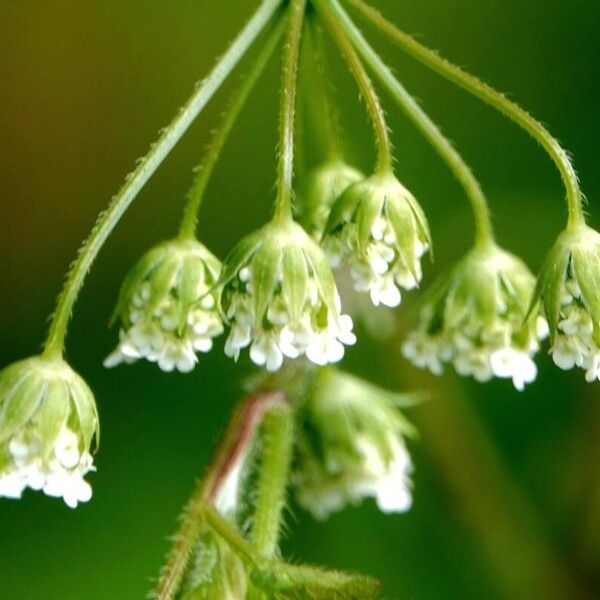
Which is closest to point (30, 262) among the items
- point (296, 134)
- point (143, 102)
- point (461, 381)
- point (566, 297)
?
point (143, 102)

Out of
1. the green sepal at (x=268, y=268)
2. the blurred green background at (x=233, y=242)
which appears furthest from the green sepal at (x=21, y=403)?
the blurred green background at (x=233, y=242)

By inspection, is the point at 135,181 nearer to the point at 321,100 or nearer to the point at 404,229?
the point at 404,229

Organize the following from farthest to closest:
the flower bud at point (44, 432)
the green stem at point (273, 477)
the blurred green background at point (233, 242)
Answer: the blurred green background at point (233, 242) < the green stem at point (273, 477) < the flower bud at point (44, 432)

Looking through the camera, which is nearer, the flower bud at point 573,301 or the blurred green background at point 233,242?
the flower bud at point 573,301

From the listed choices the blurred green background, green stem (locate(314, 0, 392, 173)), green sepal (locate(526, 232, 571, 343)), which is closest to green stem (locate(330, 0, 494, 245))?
green stem (locate(314, 0, 392, 173))

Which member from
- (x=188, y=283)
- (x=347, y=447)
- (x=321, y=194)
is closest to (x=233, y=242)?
(x=347, y=447)

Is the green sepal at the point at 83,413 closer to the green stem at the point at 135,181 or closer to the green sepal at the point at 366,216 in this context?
the green stem at the point at 135,181

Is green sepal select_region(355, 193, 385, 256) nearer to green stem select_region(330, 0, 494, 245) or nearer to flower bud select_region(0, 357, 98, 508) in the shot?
green stem select_region(330, 0, 494, 245)
